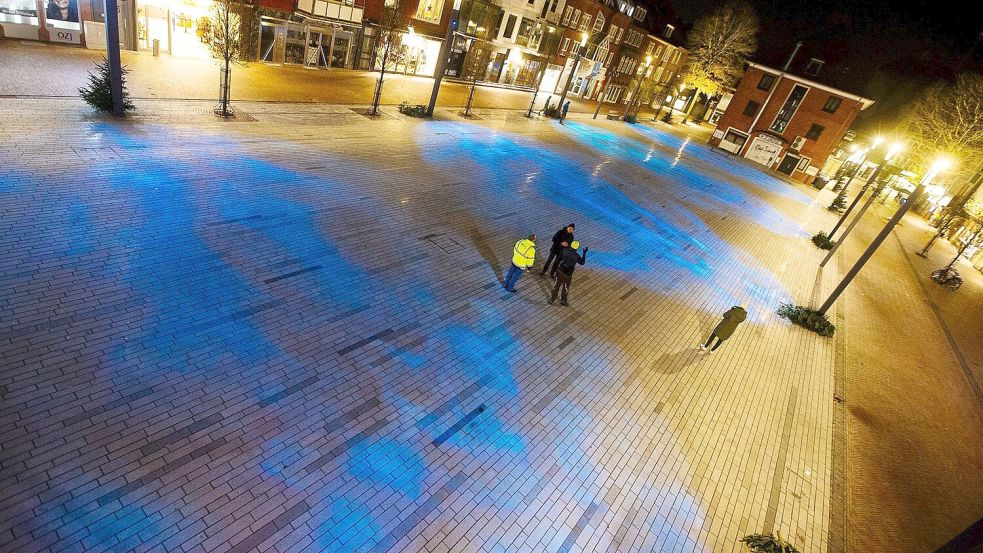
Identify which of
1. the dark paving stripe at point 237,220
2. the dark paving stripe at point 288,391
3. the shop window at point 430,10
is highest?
the shop window at point 430,10

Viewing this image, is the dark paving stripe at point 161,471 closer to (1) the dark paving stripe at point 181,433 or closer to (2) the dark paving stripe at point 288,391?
(1) the dark paving stripe at point 181,433

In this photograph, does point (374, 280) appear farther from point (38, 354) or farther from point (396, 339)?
point (38, 354)

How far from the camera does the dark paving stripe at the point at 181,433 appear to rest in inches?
218

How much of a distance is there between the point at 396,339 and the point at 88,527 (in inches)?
185

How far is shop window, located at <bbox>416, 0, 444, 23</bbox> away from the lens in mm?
33122

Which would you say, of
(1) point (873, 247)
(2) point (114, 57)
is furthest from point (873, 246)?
(2) point (114, 57)

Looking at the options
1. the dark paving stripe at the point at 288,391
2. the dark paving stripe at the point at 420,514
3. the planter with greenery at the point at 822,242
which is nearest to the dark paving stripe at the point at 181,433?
the dark paving stripe at the point at 288,391

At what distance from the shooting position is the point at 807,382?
11.0 meters

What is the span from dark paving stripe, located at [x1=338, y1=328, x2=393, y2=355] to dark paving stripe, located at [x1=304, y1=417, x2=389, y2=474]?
161 cm

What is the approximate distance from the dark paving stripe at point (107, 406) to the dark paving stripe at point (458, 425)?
4.07 m

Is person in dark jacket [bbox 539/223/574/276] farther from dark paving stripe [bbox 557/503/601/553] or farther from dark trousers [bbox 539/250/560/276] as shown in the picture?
dark paving stripe [bbox 557/503/601/553]

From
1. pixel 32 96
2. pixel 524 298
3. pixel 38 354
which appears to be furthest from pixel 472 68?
pixel 38 354

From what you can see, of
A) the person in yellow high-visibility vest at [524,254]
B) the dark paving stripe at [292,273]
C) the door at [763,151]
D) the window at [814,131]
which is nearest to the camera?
the dark paving stripe at [292,273]

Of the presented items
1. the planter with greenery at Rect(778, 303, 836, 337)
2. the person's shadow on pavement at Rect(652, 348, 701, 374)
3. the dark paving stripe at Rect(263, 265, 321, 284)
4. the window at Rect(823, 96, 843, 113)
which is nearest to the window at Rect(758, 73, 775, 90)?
the window at Rect(823, 96, 843, 113)
